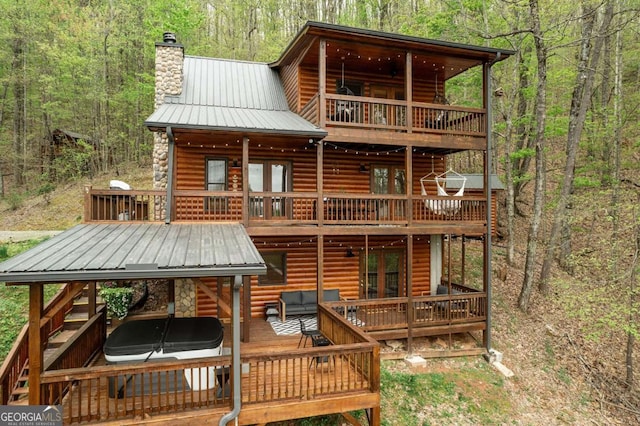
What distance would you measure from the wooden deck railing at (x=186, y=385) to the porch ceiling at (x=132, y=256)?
1.45 m

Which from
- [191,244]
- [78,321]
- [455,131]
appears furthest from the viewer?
[455,131]

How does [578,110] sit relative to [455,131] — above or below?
above

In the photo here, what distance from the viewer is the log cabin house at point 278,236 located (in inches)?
211

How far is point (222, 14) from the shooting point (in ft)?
92.9

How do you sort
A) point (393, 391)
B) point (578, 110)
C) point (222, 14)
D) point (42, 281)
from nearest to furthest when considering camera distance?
point (42, 281)
point (393, 391)
point (578, 110)
point (222, 14)

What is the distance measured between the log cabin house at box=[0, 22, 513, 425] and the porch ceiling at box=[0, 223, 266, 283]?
0.10 ft

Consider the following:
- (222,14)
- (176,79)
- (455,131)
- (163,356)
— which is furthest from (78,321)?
(222,14)

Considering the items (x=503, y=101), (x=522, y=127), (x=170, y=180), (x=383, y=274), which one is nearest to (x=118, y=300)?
(x=170, y=180)

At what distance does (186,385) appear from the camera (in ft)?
19.5

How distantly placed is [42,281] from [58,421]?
6.45 feet

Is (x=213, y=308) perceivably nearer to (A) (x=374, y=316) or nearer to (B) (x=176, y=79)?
(A) (x=374, y=316)

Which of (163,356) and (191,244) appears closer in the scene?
(163,356)

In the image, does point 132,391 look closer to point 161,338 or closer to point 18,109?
point 161,338

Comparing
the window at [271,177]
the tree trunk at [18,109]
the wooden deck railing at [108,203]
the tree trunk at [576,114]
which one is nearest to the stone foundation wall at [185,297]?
the wooden deck railing at [108,203]
